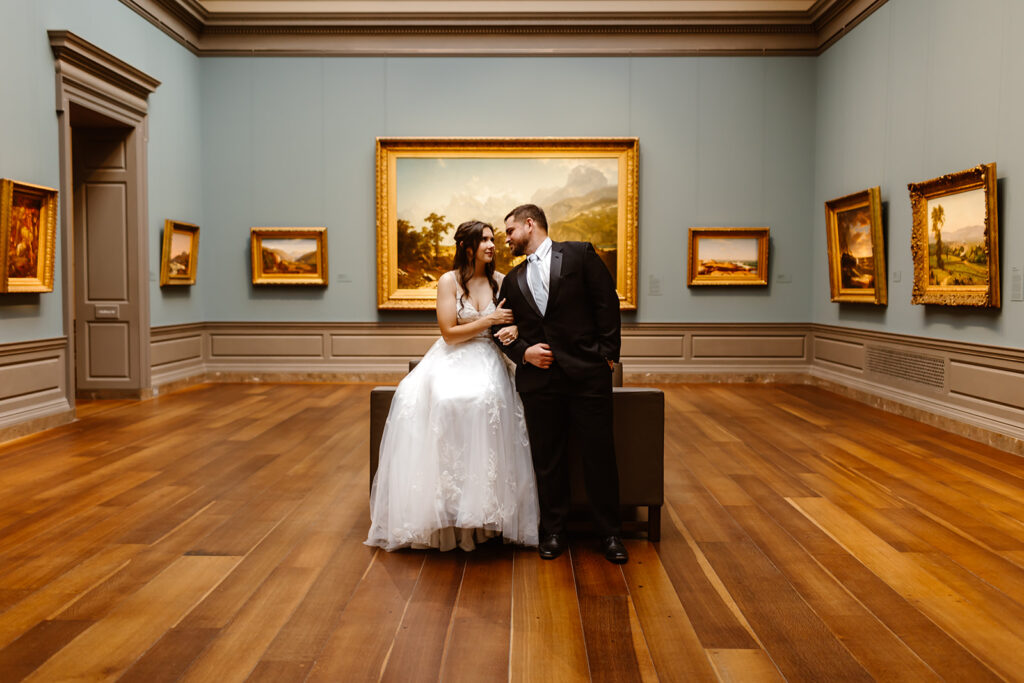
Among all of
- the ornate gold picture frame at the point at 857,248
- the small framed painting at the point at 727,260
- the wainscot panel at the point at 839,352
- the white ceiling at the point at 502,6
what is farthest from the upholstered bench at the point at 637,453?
the white ceiling at the point at 502,6

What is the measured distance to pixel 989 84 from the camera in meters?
7.97

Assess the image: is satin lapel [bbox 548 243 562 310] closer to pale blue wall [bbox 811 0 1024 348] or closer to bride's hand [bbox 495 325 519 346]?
bride's hand [bbox 495 325 519 346]

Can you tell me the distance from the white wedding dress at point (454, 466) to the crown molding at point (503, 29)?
947cm

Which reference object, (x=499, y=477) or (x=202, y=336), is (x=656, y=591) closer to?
(x=499, y=477)

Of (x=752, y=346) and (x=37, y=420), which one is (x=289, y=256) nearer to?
(x=37, y=420)

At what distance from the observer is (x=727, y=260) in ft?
42.3

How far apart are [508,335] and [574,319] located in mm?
454

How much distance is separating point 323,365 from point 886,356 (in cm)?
903

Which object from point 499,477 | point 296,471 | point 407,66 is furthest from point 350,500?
point 407,66

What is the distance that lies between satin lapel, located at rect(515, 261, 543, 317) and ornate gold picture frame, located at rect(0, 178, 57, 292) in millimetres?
6264

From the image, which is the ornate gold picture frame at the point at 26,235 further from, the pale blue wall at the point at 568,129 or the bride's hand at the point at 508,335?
Result: the bride's hand at the point at 508,335

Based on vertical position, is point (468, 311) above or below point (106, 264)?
below

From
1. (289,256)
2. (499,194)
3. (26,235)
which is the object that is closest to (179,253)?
(289,256)

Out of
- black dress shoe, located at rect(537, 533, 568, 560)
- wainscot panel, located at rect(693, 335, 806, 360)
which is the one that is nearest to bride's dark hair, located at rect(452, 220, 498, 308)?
black dress shoe, located at rect(537, 533, 568, 560)
